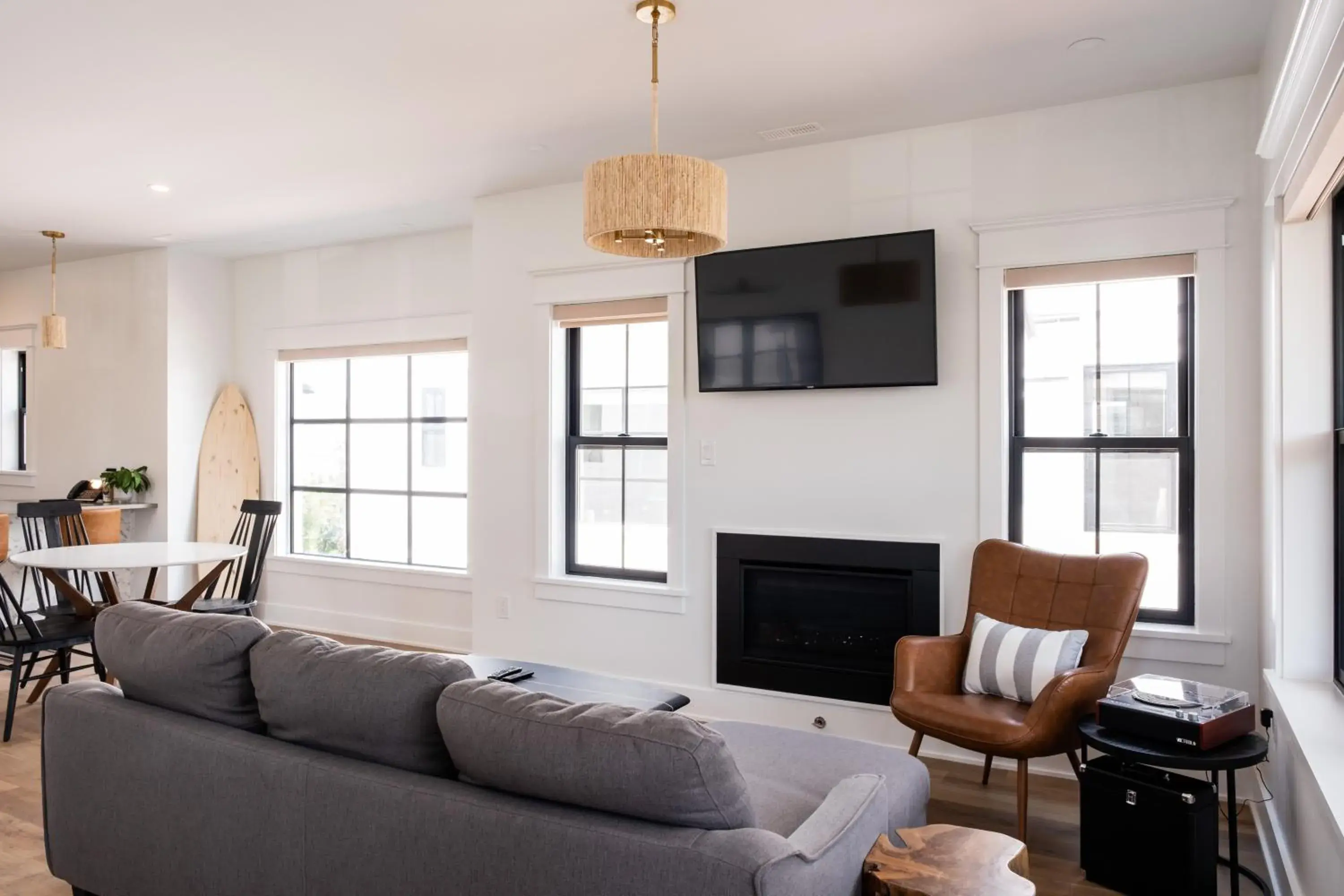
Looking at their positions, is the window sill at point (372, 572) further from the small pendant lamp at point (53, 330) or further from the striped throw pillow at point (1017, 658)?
the striped throw pillow at point (1017, 658)


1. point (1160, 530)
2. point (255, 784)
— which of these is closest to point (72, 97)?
point (255, 784)

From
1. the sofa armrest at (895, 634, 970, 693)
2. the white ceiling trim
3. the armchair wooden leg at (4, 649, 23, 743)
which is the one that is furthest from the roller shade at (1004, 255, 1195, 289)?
the armchair wooden leg at (4, 649, 23, 743)

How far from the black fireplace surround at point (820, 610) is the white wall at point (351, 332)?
1.99 meters

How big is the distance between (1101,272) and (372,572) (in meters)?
4.80

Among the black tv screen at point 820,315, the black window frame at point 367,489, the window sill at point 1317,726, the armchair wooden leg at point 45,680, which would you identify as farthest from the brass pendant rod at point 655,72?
the armchair wooden leg at point 45,680

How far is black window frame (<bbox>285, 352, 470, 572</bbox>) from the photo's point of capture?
602 centimetres

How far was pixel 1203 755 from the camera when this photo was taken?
2426 millimetres

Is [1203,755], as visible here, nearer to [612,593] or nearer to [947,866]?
[947,866]

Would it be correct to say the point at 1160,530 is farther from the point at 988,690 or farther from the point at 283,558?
the point at 283,558

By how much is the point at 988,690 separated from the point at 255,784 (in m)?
2.47

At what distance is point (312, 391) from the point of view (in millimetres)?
6562

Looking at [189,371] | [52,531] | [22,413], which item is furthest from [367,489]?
[22,413]

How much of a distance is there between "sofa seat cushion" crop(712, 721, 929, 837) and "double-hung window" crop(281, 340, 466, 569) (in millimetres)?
3764

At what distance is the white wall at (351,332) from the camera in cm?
584
